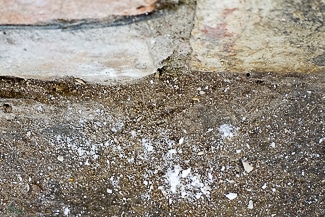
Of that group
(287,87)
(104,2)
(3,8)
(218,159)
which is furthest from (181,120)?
(3,8)

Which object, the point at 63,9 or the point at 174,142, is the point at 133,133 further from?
the point at 63,9

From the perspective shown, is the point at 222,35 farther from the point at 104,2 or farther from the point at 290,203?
the point at 290,203

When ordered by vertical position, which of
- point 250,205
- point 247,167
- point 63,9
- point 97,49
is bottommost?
point 250,205

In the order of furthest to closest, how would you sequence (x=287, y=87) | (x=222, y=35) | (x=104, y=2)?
(x=287, y=87) < (x=222, y=35) < (x=104, y=2)

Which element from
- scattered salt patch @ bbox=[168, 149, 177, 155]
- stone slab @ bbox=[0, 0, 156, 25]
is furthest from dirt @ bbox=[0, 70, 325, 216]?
stone slab @ bbox=[0, 0, 156, 25]

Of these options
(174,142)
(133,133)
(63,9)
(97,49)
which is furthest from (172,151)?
(63,9)

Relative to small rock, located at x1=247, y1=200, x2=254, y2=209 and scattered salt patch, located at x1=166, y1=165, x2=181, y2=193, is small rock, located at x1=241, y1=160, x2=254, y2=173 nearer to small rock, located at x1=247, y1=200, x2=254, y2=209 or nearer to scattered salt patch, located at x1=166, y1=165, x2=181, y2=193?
small rock, located at x1=247, y1=200, x2=254, y2=209

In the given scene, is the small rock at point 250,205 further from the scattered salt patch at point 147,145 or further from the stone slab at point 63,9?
the stone slab at point 63,9
